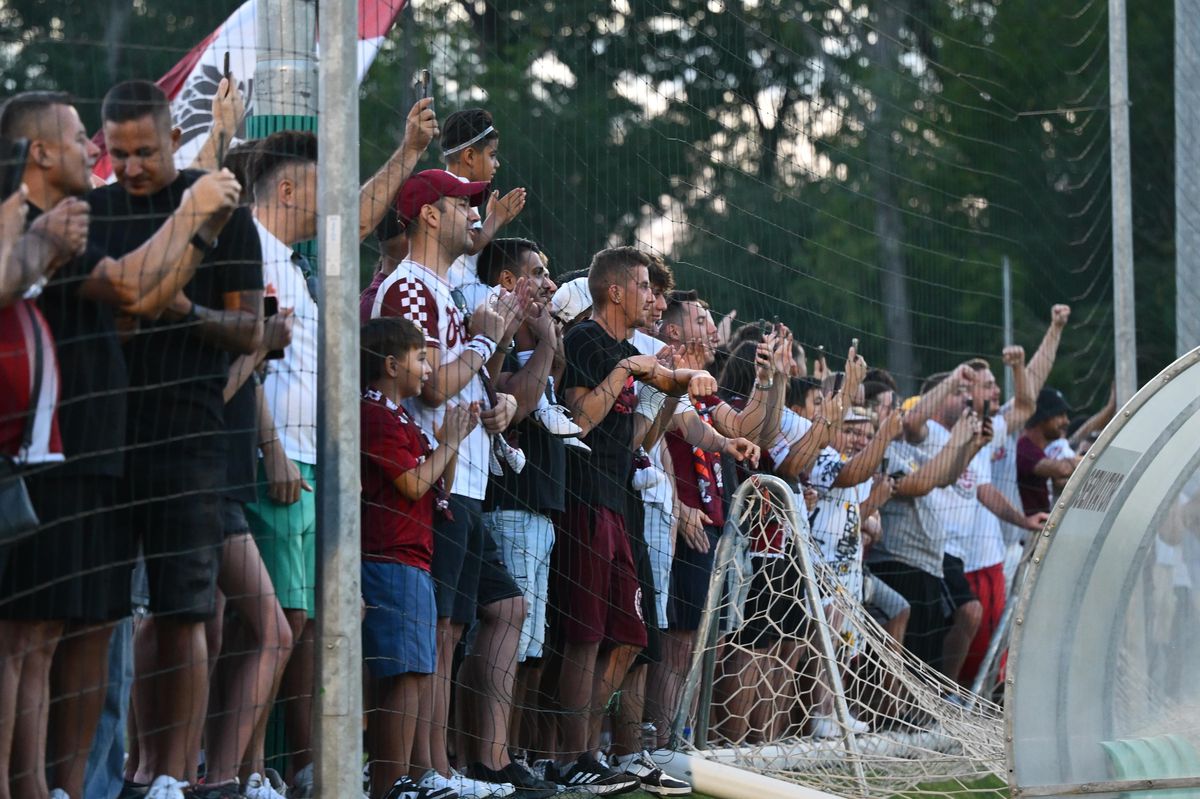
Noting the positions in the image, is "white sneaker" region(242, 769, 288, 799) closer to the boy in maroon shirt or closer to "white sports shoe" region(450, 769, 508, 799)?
the boy in maroon shirt

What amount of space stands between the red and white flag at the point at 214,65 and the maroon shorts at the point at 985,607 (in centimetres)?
505

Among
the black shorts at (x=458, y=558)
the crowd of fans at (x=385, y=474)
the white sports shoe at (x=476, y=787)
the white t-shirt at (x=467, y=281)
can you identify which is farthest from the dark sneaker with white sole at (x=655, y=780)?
the white t-shirt at (x=467, y=281)

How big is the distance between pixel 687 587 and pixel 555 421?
4.44 ft

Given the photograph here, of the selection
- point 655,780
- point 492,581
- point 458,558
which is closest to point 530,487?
point 492,581

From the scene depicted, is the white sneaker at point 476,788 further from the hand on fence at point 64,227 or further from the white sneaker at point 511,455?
the hand on fence at point 64,227

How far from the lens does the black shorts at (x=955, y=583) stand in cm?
969

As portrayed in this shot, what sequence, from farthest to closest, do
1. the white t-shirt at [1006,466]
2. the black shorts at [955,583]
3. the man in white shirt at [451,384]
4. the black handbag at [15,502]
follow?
the white t-shirt at [1006,466] → the black shorts at [955,583] → the man in white shirt at [451,384] → the black handbag at [15,502]

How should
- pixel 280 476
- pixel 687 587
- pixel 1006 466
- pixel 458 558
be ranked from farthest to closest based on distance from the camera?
pixel 1006 466
pixel 687 587
pixel 458 558
pixel 280 476

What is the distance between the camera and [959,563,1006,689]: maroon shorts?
32.9ft

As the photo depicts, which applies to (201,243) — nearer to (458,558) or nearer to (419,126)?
(419,126)

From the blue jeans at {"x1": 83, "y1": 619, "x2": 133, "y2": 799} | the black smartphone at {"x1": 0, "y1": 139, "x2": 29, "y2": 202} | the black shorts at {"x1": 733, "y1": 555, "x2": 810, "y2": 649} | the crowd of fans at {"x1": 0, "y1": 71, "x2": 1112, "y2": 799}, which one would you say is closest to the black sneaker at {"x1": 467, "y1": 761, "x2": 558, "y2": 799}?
the crowd of fans at {"x1": 0, "y1": 71, "x2": 1112, "y2": 799}

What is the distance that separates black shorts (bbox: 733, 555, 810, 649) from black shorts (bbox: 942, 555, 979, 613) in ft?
8.45

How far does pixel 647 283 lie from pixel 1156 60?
1030 centimetres

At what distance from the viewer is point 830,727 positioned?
7.14 meters
